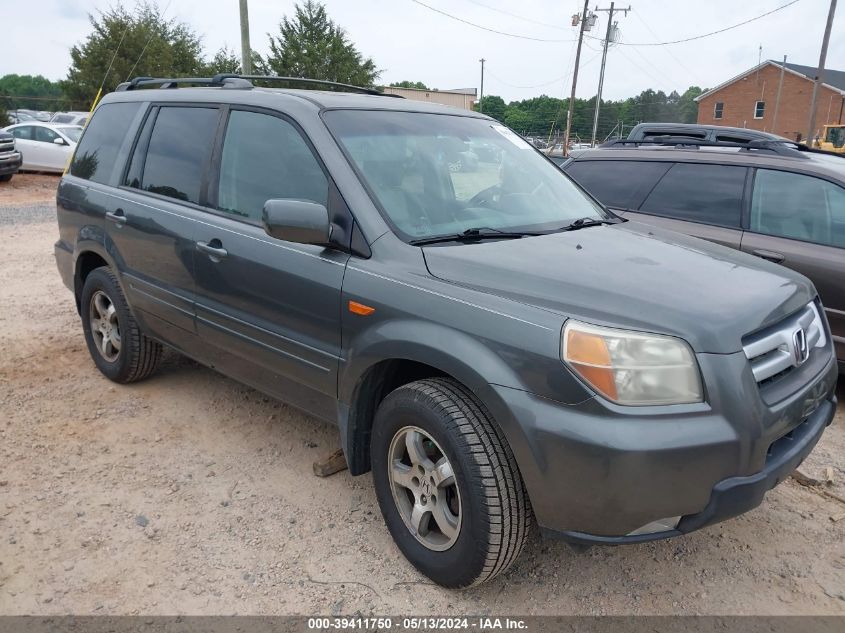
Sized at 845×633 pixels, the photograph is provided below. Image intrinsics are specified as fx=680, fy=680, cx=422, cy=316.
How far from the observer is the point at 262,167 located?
3309 mm

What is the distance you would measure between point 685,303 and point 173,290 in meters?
2.65

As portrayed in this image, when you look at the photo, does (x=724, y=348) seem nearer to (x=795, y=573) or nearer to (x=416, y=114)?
(x=795, y=573)

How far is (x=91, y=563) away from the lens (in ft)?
9.08

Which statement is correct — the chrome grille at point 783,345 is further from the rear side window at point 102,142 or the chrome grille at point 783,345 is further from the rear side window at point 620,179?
the rear side window at point 102,142

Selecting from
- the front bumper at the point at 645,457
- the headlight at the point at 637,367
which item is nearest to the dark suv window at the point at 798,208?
the front bumper at the point at 645,457

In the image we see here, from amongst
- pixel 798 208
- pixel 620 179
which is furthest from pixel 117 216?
pixel 798 208

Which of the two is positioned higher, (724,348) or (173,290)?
(724,348)

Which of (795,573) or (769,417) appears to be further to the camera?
(795,573)

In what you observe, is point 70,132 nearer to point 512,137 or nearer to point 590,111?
point 512,137

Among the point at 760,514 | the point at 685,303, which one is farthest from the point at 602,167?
the point at 685,303

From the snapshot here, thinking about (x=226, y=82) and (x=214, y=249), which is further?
(x=226, y=82)

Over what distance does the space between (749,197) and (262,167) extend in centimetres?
347

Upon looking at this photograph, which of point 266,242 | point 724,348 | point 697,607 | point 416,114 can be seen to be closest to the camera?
point 724,348

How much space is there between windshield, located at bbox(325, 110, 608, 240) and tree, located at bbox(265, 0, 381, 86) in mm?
26271
